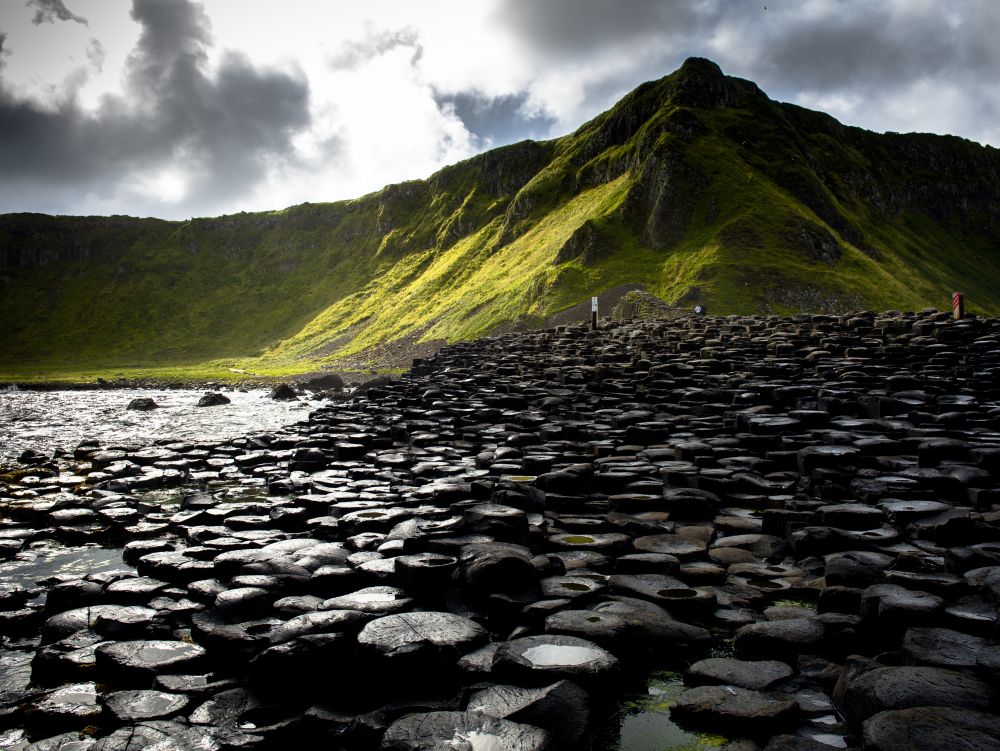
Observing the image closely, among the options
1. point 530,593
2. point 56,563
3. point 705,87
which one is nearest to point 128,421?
point 56,563

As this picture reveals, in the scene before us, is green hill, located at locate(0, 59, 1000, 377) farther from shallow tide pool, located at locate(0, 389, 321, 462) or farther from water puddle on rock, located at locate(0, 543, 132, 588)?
water puddle on rock, located at locate(0, 543, 132, 588)

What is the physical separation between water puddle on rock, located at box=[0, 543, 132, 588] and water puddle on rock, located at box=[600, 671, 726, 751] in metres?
6.09

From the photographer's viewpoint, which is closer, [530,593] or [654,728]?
[654,728]

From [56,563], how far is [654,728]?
727 centimetres

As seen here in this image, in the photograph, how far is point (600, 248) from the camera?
236 ft

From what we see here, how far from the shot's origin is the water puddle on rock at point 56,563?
7.28 m

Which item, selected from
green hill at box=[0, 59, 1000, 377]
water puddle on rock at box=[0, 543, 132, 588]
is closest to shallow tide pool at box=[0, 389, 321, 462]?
water puddle on rock at box=[0, 543, 132, 588]

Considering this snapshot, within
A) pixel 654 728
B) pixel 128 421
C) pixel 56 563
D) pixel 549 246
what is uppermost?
pixel 549 246

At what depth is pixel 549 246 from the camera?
83.1 meters

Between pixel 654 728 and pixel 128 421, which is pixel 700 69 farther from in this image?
pixel 654 728

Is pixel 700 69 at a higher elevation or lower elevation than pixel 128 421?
higher

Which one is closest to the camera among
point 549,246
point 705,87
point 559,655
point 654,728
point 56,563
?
point 654,728

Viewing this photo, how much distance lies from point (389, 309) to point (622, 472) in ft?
309

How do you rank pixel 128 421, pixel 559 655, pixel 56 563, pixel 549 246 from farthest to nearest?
1. pixel 549 246
2. pixel 128 421
3. pixel 56 563
4. pixel 559 655
